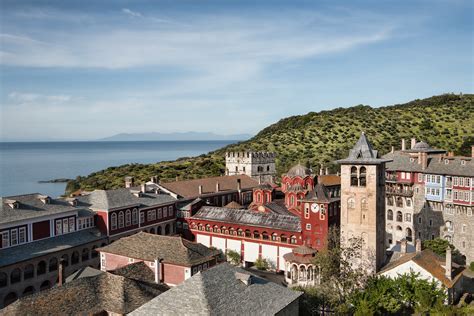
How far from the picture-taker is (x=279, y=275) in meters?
49.6

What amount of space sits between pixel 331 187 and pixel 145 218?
32.2 m

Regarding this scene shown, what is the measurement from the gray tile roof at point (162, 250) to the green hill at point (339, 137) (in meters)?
61.7

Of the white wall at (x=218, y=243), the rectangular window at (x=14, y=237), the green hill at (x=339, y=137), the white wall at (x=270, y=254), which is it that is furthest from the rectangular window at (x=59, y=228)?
the green hill at (x=339, y=137)

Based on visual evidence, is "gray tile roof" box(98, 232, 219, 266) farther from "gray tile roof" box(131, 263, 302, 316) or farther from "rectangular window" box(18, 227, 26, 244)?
"gray tile roof" box(131, 263, 302, 316)

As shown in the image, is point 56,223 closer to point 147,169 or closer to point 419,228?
point 419,228

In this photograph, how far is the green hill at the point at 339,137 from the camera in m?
107

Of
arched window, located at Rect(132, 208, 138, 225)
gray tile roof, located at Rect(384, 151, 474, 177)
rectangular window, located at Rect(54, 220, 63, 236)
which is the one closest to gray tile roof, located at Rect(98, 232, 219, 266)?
rectangular window, located at Rect(54, 220, 63, 236)

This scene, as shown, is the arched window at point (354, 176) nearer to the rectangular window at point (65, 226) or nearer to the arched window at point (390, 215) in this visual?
the arched window at point (390, 215)

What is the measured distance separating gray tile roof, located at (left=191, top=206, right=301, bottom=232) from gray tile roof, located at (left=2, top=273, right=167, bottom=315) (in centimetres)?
2128

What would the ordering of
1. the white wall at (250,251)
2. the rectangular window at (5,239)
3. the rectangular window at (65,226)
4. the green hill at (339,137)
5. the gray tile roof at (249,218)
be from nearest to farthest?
the rectangular window at (5,239), the rectangular window at (65,226), the gray tile roof at (249,218), the white wall at (250,251), the green hill at (339,137)

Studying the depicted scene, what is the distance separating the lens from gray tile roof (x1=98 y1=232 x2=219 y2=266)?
39312mm

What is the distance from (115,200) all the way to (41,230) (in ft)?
33.6

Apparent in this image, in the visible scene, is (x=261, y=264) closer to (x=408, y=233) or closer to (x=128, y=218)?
(x=128, y=218)

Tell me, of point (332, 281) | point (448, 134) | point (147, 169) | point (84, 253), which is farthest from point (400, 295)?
point (147, 169)
